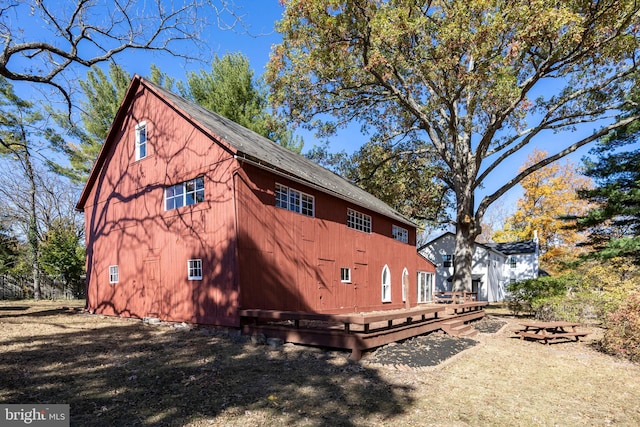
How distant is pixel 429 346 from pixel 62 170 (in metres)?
27.1

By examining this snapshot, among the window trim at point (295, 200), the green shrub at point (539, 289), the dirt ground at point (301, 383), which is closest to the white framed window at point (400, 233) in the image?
the green shrub at point (539, 289)

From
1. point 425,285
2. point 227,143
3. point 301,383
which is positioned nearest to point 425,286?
point 425,285

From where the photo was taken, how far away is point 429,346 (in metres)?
9.39

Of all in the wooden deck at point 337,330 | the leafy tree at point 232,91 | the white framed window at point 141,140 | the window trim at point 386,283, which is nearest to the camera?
the wooden deck at point 337,330

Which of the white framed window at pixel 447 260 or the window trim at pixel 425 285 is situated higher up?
the white framed window at pixel 447 260

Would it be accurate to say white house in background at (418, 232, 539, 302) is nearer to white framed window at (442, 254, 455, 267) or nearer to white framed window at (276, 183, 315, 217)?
white framed window at (442, 254, 455, 267)

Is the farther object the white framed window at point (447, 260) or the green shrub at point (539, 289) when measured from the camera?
the white framed window at point (447, 260)

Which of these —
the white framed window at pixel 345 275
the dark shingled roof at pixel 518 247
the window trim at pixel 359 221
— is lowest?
the white framed window at pixel 345 275

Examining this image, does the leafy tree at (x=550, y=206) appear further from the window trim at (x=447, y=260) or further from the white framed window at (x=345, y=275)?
the white framed window at (x=345, y=275)

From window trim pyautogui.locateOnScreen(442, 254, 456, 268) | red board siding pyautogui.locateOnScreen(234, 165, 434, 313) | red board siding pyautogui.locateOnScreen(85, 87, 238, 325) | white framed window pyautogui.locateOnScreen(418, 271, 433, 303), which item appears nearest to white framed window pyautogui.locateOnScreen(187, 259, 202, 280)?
red board siding pyautogui.locateOnScreen(85, 87, 238, 325)

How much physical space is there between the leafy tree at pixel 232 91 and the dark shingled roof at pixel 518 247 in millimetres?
25644

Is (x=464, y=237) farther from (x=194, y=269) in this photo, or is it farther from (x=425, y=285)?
(x=194, y=269)

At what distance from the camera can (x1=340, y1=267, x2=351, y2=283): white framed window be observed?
1527 cm

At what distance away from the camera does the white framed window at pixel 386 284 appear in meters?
19.0
